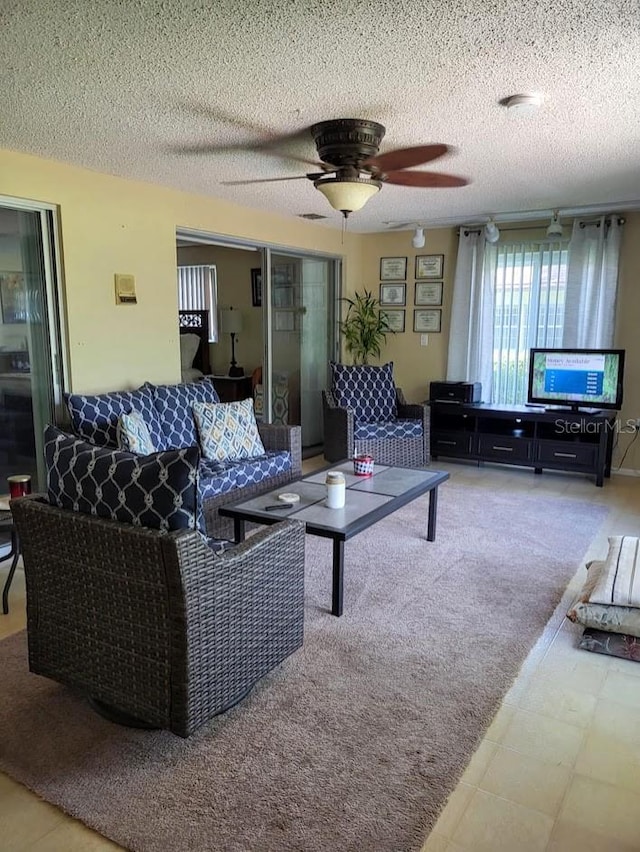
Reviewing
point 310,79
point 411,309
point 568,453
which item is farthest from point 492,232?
point 310,79

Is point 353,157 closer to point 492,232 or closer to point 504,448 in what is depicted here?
point 492,232

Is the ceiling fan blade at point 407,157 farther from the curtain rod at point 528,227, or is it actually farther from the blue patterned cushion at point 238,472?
the curtain rod at point 528,227

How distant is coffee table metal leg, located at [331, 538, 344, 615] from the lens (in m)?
2.81

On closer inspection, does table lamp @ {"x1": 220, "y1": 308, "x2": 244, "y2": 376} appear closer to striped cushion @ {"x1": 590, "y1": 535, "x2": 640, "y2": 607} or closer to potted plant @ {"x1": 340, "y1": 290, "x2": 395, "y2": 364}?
potted plant @ {"x1": 340, "y1": 290, "x2": 395, "y2": 364}

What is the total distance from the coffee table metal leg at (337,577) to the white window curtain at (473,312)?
12.7 feet

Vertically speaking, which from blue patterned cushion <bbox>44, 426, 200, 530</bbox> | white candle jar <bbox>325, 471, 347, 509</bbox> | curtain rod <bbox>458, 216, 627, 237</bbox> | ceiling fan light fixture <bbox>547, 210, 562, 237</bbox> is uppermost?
curtain rod <bbox>458, 216, 627, 237</bbox>

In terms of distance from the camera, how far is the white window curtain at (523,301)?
5.51 metres

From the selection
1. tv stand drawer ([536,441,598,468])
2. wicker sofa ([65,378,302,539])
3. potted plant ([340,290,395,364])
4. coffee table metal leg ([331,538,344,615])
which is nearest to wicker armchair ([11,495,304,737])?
coffee table metal leg ([331,538,344,615])

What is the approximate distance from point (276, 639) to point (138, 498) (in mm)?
840

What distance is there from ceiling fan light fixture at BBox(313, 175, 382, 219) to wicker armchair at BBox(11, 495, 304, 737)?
6.01ft

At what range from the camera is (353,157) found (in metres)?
3.08

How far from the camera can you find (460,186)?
4.41 meters

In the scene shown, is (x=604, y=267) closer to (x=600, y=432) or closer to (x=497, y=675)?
(x=600, y=432)

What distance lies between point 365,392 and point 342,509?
294 centimetres
